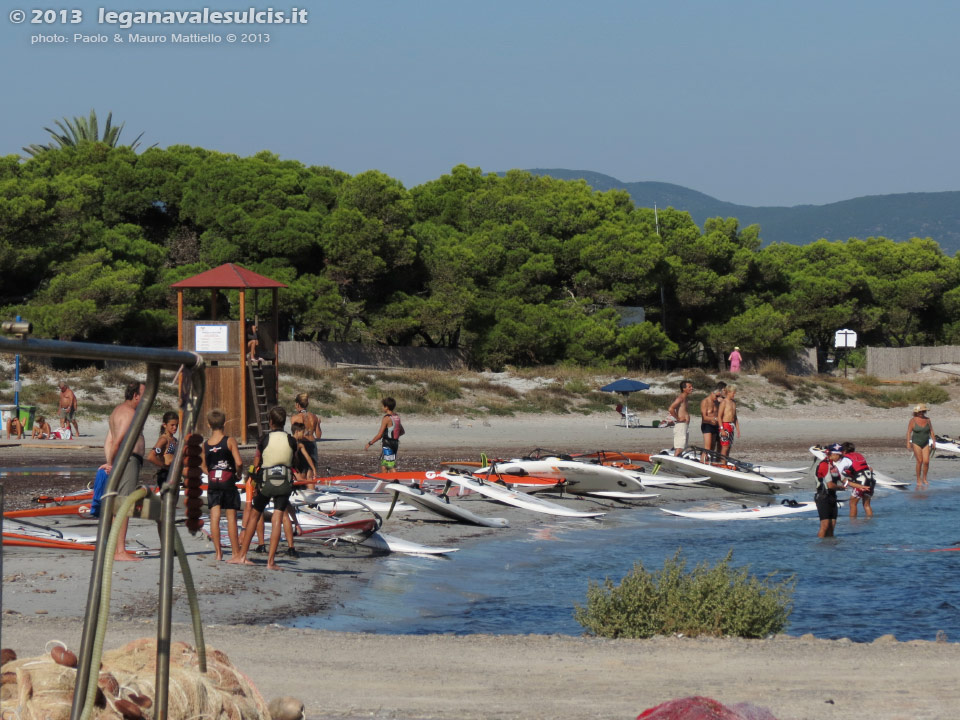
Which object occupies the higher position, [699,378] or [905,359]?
[905,359]

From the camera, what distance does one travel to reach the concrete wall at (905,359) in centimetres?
5534

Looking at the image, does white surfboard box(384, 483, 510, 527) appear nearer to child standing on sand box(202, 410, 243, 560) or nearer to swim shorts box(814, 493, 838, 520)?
child standing on sand box(202, 410, 243, 560)

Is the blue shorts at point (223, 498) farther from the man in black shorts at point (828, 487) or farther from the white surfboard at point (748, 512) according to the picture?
the white surfboard at point (748, 512)

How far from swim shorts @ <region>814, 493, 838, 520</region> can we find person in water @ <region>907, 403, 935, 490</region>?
548 cm

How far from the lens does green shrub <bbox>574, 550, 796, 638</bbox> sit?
9148 millimetres

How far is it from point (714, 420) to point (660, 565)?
8.32 meters

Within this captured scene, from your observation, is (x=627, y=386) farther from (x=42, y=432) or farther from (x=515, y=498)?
(x=42, y=432)

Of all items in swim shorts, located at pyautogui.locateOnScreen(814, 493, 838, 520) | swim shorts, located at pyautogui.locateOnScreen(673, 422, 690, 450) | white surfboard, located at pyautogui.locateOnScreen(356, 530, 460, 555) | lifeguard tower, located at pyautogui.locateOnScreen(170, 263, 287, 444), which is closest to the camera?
white surfboard, located at pyautogui.locateOnScreen(356, 530, 460, 555)

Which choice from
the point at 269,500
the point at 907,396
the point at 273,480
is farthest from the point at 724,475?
the point at 907,396

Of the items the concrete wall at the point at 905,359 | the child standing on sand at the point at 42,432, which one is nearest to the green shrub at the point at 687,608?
the child standing on sand at the point at 42,432

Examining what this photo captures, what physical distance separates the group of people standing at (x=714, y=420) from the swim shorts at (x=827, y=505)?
4.98 m

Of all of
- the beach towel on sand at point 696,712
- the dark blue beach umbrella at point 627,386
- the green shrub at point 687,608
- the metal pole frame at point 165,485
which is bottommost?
the green shrub at point 687,608

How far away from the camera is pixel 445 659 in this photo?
7621 mm

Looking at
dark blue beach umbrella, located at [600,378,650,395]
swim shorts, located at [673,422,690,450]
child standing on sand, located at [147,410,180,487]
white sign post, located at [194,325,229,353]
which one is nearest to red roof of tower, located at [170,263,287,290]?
white sign post, located at [194,325,229,353]
